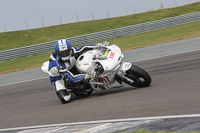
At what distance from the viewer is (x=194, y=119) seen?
193 inches

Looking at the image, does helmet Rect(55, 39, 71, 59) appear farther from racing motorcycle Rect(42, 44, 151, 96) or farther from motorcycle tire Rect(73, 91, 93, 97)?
motorcycle tire Rect(73, 91, 93, 97)

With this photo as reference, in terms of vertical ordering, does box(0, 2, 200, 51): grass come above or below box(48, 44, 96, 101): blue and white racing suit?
below

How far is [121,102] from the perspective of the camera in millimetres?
7293

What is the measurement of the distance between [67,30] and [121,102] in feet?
84.1

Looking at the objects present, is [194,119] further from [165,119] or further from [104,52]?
[104,52]

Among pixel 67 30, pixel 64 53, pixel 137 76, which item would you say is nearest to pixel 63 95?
pixel 64 53

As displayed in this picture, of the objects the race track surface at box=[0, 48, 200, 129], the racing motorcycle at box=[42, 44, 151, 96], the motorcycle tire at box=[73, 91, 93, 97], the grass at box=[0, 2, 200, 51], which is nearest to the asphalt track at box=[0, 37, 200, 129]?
the race track surface at box=[0, 48, 200, 129]

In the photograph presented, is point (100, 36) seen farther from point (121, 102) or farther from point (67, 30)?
point (121, 102)

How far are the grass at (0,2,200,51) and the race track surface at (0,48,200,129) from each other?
1894 cm

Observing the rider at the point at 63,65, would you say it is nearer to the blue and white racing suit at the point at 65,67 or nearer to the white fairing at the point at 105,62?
the blue and white racing suit at the point at 65,67

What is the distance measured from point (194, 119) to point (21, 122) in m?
3.68

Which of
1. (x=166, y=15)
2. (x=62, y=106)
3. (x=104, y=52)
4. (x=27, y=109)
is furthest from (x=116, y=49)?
(x=166, y=15)

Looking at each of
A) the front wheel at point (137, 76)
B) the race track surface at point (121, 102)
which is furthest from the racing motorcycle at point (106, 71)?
the race track surface at point (121, 102)

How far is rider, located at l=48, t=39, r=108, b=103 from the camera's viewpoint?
8312 millimetres
